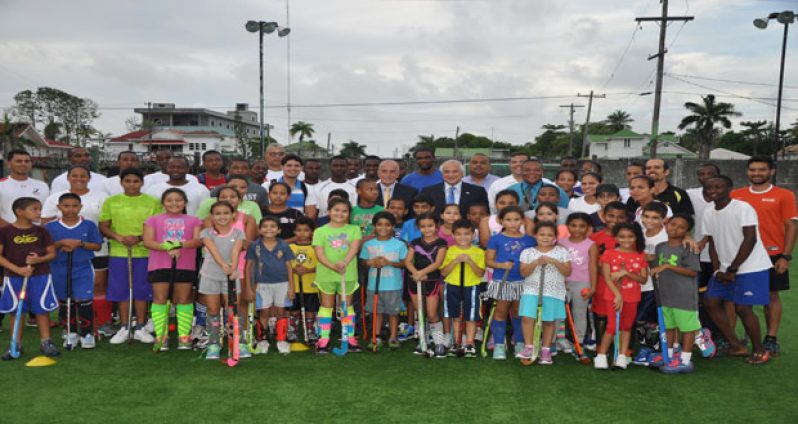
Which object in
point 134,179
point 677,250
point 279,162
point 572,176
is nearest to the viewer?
point 677,250

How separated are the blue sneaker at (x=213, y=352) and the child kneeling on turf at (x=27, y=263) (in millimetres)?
1301

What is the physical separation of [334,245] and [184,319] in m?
1.51

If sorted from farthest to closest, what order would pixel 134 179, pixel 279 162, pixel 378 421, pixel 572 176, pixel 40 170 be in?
pixel 40 170 < pixel 279 162 < pixel 572 176 < pixel 134 179 < pixel 378 421

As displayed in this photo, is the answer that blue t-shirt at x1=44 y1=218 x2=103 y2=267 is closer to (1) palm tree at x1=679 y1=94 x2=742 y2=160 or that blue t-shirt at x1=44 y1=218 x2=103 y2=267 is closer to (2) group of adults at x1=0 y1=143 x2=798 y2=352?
(2) group of adults at x1=0 y1=143 x2=798 y2=352

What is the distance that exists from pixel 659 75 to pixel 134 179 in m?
20.4

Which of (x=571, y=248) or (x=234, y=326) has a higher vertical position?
(x=571, y=248)

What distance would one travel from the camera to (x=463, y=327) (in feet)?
18.0

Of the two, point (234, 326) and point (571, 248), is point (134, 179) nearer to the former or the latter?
point (234, 326)

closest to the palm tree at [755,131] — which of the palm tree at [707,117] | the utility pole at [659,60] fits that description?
the palm tree at [707,117]

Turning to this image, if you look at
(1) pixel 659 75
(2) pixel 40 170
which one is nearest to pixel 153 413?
(2) pixel 40 170

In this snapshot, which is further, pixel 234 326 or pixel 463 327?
pixel 463 327

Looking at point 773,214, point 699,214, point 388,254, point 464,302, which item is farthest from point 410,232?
point 773,214

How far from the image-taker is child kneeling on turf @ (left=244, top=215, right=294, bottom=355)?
5.36 metres

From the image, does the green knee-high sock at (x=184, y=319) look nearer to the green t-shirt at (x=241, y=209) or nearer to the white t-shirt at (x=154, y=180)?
the green t-shirt at (x=241, y=209)
